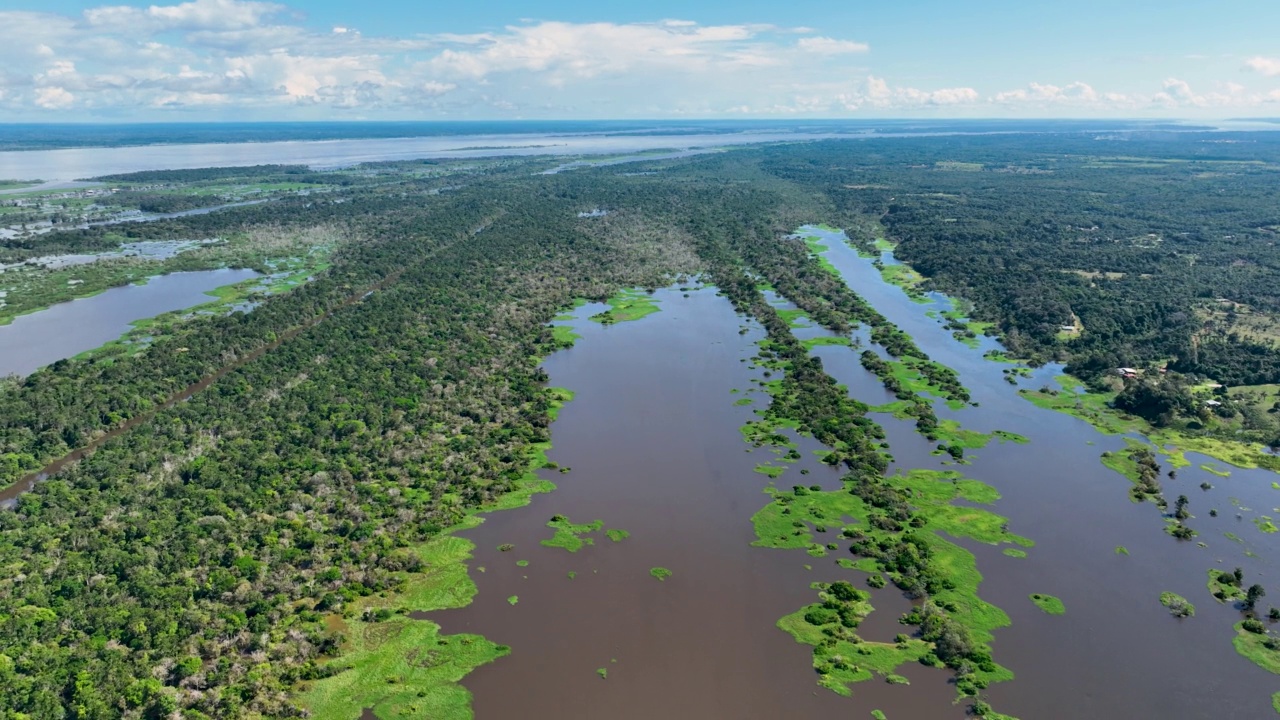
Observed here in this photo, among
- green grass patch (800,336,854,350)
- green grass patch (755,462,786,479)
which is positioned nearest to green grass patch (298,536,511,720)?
green grass patch (755,462,786,479)

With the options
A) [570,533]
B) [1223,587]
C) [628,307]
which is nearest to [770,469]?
[570,533]

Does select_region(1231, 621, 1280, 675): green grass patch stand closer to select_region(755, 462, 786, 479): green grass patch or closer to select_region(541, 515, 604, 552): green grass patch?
select_region(755, 462, 786, 479): green grass patch

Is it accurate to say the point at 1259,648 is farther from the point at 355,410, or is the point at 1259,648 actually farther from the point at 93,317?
the point at 93,317

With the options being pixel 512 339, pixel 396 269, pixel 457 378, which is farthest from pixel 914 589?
pixel 396 269

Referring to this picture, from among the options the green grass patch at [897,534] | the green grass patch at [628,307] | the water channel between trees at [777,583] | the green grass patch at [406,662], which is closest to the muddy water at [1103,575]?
the water channel between trees at [777,583]

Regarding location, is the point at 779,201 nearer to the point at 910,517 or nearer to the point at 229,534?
the point at 910,517

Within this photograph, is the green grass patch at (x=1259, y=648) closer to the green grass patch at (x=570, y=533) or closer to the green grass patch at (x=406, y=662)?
the green grass patch at (x=570, y=533)

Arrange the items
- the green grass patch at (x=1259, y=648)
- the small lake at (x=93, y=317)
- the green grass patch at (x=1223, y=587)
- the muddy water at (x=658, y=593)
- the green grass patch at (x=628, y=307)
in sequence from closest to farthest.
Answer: the muddy water at (x=658, y=593) < the green grass patch at (x=1259, y=648) < the green grass patch at (x=1223, y=587) < the small lake at (x=93, y=317) < the green grass patch at (x=628, y=307)
